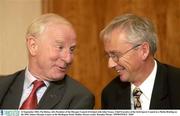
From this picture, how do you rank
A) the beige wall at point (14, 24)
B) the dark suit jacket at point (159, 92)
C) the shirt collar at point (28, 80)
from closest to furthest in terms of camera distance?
the shirt collar at point (28, 80)
the dark suit jacket at point (159, 92)
the beige wall at point (14, 24)

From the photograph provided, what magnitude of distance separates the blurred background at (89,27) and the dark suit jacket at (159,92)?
541 millimetres

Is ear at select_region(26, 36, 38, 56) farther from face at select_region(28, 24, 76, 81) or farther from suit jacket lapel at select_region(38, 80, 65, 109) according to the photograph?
suit jacket lapel at select_region(38, 80, 65, 109)

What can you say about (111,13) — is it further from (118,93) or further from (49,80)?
(49,80)

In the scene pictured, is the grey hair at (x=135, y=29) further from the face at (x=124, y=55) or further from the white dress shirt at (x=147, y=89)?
the white dress shirt at (x=147, y=89)

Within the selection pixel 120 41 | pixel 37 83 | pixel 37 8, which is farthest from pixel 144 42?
pixel 37 8

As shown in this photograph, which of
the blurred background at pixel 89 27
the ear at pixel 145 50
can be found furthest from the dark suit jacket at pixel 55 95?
the blurred background at pixel 89 27

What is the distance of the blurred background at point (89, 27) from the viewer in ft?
8.36

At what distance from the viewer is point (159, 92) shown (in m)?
1.93

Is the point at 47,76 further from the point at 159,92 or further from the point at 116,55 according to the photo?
the point at 159,92

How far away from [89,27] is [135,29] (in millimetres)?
733

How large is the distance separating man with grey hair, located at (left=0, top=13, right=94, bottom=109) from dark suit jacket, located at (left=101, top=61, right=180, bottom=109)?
0.34 m

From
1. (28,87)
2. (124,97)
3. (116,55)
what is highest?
(116,55)

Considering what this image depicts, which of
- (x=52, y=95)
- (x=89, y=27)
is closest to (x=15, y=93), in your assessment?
(x=52, y=95)

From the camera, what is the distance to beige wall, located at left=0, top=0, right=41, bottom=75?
271 cm
